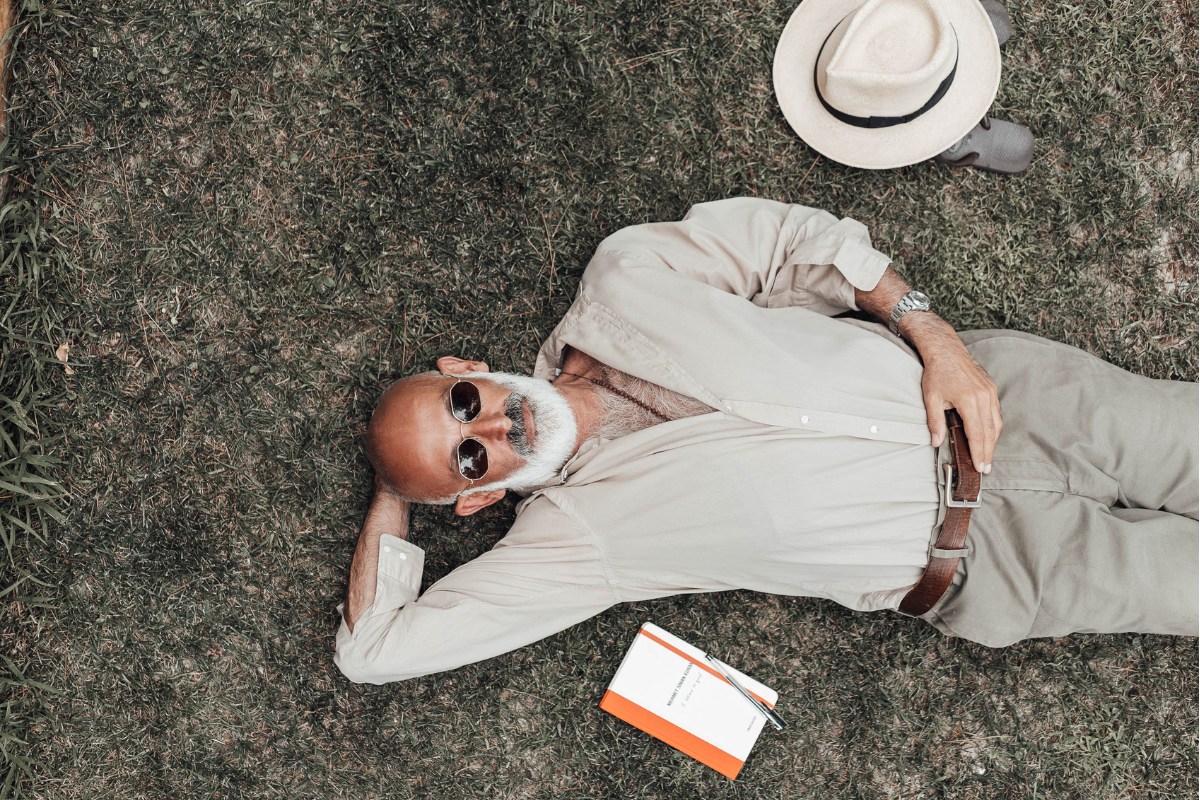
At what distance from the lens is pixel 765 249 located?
10.1 ft

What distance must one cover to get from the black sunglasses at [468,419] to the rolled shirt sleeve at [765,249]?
92cm

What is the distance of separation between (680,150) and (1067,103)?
2045 mm

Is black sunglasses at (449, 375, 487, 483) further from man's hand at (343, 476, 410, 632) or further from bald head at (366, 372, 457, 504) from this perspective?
man's hand at (343, 476, 410, 632)

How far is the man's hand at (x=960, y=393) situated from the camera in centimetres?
277

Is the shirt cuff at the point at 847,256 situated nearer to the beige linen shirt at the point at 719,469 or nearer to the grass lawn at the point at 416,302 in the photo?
the beige linen shirt at the point at 719,469

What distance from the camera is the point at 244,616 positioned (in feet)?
11.5

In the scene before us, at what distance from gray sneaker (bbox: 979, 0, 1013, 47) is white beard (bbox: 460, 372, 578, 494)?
2883 millimetres

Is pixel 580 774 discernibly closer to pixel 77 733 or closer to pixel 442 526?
pixel 442 526

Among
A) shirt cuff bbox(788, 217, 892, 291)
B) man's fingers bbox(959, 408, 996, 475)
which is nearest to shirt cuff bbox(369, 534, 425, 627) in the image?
shirt cuff bbox(788, 217, 892, 291)

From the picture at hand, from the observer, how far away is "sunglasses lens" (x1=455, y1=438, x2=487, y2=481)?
2836 millimetres

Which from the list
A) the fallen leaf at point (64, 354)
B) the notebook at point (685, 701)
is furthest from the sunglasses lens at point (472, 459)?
the fallen leaf at point (64, 354)

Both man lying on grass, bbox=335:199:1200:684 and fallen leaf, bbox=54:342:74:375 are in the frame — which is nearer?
man lying on grass, bbox=335:199:1200:684

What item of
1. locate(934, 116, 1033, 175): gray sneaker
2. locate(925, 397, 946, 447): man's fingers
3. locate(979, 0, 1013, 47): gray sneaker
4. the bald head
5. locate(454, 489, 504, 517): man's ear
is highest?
locate(979, 0, 1013, 47): gray sneaker

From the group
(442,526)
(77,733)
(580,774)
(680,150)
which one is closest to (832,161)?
(680,150)
